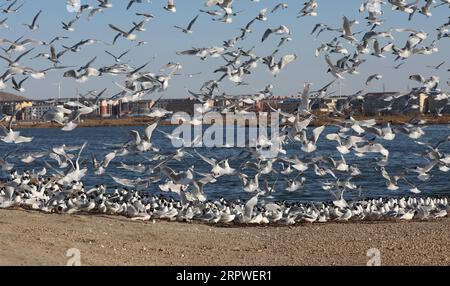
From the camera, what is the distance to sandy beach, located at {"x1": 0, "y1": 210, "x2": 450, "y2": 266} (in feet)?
39.9

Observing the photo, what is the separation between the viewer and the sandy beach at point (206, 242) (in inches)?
479

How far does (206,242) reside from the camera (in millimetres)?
14539

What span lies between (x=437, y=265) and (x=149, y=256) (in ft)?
13.2

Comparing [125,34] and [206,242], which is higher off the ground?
[125,34]

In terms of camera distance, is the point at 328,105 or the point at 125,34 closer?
the point at 125,34

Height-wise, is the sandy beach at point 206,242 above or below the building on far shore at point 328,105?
below

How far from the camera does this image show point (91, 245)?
13023 mm

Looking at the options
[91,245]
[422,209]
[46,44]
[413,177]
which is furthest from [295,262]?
[413,177]

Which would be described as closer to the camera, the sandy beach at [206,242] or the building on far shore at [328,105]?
the sandy beach at [206,242]

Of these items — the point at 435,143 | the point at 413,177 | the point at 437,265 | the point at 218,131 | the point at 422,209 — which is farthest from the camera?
the point at 218,131

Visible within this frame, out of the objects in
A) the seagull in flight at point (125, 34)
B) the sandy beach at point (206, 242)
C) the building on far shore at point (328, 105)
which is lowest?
the sandy beach at point (206, 242)

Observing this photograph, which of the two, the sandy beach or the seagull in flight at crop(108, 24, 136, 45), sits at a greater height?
the seagull in flight at crop(108, 24, 136, 45)
